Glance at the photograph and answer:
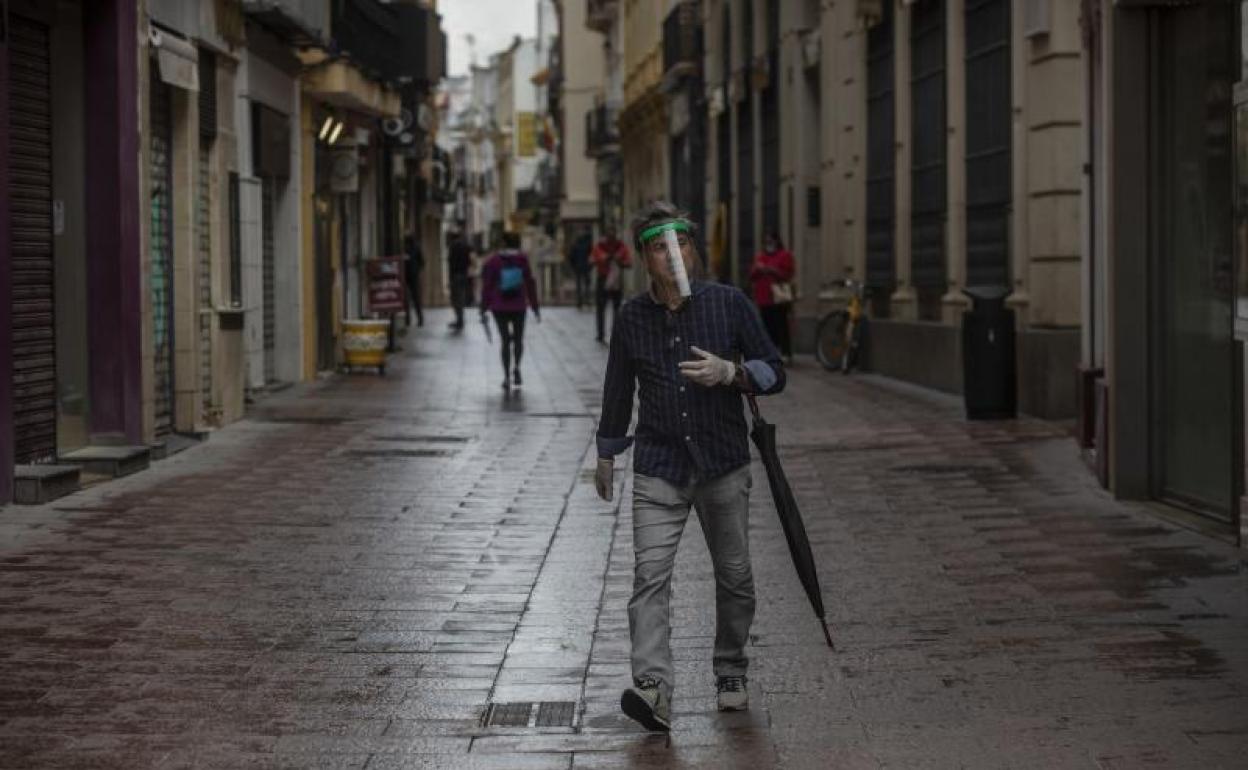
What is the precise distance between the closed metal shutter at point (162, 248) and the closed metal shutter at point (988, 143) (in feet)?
24.7

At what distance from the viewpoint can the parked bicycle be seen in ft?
91.0

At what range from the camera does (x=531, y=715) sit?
25.1 feet

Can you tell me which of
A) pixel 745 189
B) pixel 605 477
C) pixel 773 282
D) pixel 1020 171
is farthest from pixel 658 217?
pixel 745 189

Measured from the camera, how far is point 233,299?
22125 millimetres

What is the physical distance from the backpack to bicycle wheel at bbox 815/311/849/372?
15.2 ft

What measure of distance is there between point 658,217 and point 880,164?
20785 millimetres

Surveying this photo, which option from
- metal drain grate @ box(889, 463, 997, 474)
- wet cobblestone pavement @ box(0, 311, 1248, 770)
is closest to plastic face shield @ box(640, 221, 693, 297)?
wet cobblestone pavement @ box(0, 311, 1248, 770)

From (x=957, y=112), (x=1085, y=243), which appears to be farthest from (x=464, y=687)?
(x=957, y=112)

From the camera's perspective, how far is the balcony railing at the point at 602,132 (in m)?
73.5

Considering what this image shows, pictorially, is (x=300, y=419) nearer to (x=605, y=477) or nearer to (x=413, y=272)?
(x=605, y=477)

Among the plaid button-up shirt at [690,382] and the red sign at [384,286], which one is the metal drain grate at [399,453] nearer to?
the plaid button-up shirt at [690,382]

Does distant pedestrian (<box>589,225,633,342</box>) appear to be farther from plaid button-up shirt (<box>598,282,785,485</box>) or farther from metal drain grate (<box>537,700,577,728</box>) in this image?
plaid button-up shirt (<box>598,282,785,485</box>)

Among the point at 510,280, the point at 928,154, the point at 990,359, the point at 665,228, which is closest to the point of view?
the point at 665,228

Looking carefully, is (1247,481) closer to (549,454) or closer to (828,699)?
(828,699)
